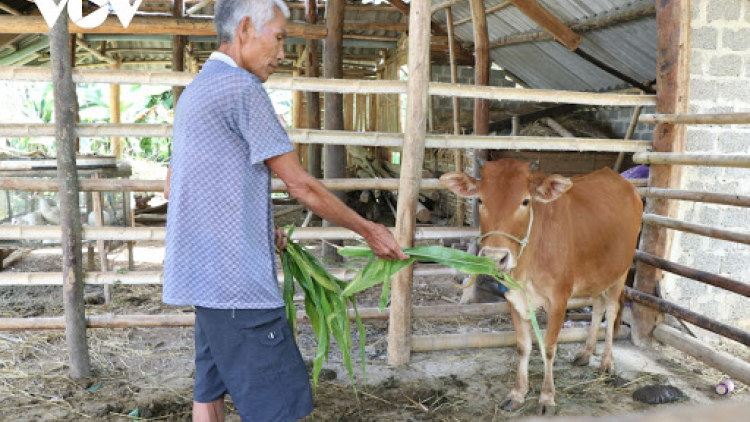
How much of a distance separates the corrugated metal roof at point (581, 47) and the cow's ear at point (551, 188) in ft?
13.7

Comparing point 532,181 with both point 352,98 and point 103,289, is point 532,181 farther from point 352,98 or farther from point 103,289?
point 352,98

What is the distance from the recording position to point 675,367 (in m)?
4.05

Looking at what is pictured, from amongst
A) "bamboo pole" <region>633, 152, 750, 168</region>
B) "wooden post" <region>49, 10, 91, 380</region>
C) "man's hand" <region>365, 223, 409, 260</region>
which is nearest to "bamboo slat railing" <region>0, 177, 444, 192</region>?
"wooden post" <region>49, 10, 91, 380</region>

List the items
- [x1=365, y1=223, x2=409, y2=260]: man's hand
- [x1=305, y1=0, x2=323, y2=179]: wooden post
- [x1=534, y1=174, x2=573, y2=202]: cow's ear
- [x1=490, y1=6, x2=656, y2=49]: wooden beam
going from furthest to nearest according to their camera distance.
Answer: [x1=305, y1=0, x2=323, y2=179]: wooden post
[x1=490, y1=6, x2=656, y2=49]: wooden beam
[x1=534, y1=174, x2=573, y2=202]: cow's ear
[x1=365, y1=223, x2=409, y2=260]: man's hand

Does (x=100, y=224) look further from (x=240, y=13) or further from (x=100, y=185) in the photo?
(x=240, y=13)

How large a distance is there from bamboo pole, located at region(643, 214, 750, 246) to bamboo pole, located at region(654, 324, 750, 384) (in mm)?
769

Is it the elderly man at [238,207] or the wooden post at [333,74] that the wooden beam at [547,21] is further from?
the elderly man at [238,207]

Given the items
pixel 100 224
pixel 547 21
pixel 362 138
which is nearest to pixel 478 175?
pixel 547 21

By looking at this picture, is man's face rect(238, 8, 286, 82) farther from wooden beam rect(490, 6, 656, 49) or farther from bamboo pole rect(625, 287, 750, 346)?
wooden beam rect(490, 6, 656, 49)

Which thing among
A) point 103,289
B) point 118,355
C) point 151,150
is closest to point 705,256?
point 118,355

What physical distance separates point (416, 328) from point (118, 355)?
7.60 feet

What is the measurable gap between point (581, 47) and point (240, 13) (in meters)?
7.48

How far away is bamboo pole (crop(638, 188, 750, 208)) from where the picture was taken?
3496mm

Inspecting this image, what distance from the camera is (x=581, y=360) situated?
4.11m
